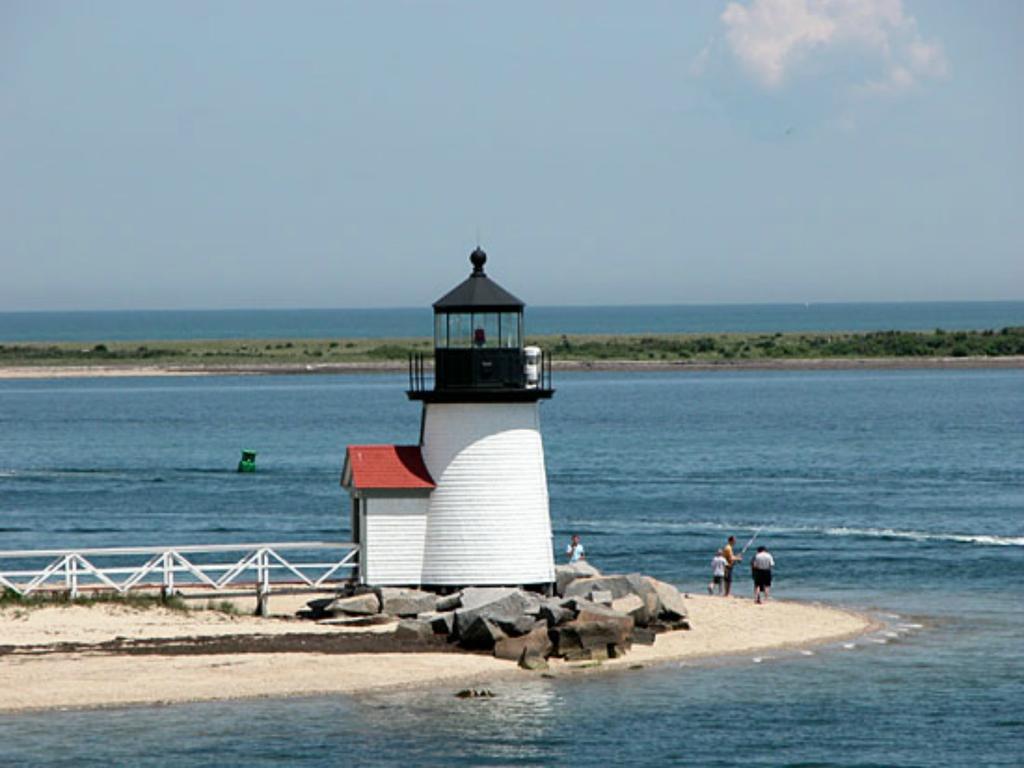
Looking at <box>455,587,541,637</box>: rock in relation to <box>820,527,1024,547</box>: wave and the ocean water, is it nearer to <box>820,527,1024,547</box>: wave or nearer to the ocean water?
the ocean water

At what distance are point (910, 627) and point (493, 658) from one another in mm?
8049

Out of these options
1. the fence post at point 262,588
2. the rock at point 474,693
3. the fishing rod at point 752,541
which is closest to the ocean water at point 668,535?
the rock at point 474,693

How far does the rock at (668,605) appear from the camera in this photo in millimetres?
34125

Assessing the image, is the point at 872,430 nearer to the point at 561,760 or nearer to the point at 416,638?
the point at 416,638

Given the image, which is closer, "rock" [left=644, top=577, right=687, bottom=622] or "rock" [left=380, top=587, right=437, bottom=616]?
"rock" [left=380, top=587, right=437, bottom=616]

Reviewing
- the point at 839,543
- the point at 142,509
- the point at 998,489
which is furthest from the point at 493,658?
the point at 998,489

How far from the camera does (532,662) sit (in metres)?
31.1

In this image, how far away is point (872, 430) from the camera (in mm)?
91500

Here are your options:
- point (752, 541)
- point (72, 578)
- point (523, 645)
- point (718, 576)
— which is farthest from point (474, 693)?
point (752, 541)

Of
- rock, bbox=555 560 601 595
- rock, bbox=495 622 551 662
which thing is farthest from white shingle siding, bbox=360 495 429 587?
rock, bbox=495 622 551 662

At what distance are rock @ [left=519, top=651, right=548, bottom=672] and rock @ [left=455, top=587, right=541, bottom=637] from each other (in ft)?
2.06

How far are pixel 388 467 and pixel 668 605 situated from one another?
5243mm

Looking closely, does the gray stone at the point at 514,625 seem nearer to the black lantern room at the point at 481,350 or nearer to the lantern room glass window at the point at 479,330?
the black lantern room at the point at 481,350

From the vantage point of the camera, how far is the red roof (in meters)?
34.2
